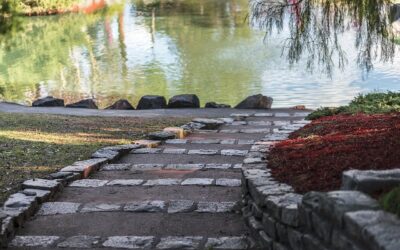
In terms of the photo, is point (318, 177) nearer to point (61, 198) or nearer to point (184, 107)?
point (61, 198)

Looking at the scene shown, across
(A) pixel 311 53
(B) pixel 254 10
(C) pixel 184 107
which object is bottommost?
(C) pixel 184 107

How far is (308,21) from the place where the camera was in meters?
7.69

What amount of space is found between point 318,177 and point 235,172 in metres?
2.24

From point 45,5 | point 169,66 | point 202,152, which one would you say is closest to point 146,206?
point 202,152

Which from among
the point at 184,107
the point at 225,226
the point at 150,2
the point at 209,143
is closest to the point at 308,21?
the point at 209,143

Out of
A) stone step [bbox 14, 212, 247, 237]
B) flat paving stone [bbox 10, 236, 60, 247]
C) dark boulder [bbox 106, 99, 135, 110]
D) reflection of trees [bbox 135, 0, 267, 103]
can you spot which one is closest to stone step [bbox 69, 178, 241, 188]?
stone step [bbox 14, 212, 247, 237]

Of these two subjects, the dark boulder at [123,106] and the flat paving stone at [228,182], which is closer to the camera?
the flat paving stone at [228,182]

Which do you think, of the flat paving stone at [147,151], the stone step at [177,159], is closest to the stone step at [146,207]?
the stone step at [177,159]

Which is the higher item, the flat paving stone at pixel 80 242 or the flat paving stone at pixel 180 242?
the flat paving stone at pixel 180 242

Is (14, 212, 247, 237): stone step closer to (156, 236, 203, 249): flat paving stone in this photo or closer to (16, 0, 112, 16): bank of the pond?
(156, 236, 203, 249): flat paving stone

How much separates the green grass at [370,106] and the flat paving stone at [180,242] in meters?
4.62

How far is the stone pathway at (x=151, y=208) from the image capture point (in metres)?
4.41

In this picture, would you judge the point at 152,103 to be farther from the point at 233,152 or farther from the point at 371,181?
the point at 371,181

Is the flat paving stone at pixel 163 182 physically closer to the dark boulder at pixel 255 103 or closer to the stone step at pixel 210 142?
the stone step at pixel 210 142
